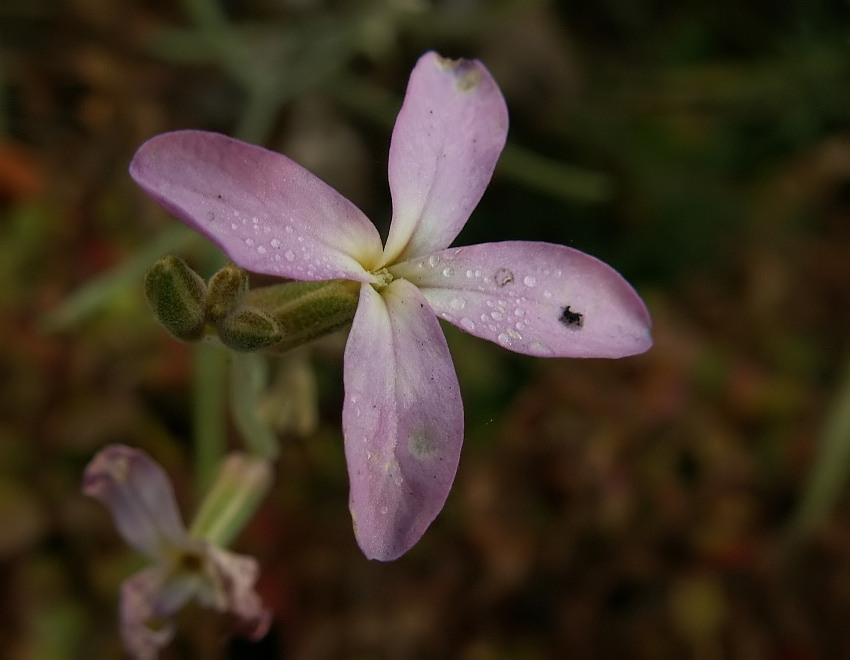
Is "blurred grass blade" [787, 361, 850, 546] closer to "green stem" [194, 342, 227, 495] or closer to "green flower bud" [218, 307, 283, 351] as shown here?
"green stem" [194, 342, 227, 495]

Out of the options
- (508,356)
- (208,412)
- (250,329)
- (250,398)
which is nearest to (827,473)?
(508,356)

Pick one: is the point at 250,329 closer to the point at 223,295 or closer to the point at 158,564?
the point at 223,295

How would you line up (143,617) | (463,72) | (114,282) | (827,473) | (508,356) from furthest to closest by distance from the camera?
(508,356)
(827,473)
(114,282)
(143,617)
(463,72)

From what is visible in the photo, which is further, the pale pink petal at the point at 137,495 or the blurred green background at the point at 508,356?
the blurred green background at the point at 508,356

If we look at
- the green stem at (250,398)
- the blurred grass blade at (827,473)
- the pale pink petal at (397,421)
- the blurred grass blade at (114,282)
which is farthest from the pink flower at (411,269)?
the blurred grass blade at (827,473)

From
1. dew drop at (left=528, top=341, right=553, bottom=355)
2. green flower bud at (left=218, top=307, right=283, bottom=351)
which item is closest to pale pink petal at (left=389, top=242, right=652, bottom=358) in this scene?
dew drop at (left=528, top=341, right=553, bottom=355)

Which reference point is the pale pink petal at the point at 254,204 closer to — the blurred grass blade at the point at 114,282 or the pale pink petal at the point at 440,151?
the pale pink petal at the point at 440,151

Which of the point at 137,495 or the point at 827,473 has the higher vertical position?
the point at 137,495
